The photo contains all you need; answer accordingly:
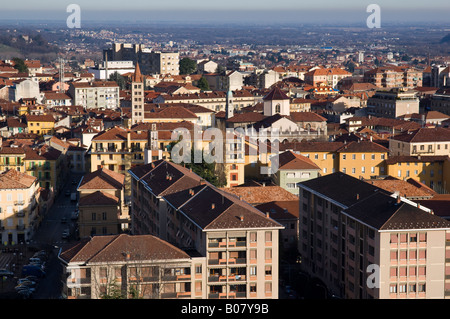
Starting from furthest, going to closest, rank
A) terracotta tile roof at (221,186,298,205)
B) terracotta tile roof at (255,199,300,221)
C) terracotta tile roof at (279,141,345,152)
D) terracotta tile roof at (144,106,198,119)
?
1. terracotta tile roof at (144,106,198,119)
2. terracotta tile roof at (279,141,345,152)
3. terracotta tile roof at (221,186,298,205)
4. terracotta tile roof at (255,199,300,221)

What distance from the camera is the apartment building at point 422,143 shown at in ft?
96.6

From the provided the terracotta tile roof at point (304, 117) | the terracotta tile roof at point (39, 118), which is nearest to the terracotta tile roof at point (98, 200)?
the terracotta tile roof at point (304, 117)

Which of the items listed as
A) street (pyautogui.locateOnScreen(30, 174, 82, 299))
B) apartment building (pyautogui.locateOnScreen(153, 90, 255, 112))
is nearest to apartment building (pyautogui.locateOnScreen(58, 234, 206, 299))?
street (pyautogui.locateOnScreen(30, 174, 82, 299))

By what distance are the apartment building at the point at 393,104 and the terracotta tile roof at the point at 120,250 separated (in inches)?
1198

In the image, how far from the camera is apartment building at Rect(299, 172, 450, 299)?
14914mm

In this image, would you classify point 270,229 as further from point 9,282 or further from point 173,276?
point 9,282

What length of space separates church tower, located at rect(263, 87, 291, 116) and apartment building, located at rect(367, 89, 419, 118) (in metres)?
6.61

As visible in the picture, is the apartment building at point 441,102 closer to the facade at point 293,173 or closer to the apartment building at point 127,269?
the facade at point 293,173

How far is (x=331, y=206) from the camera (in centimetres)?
1759

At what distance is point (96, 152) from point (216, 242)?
43.8 ft

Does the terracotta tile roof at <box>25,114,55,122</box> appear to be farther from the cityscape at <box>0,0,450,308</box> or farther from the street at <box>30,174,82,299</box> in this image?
the street at <box>30,174,82,299</box>

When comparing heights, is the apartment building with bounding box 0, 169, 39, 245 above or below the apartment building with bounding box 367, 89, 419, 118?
below
